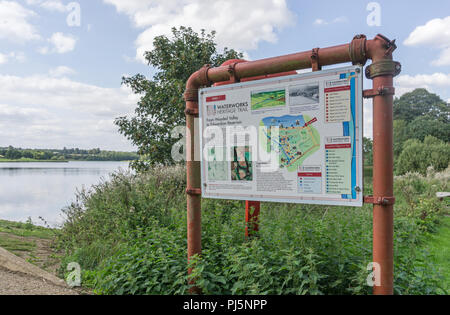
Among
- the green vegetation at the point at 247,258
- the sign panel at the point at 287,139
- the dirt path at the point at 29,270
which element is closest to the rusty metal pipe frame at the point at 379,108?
the sign panel at the point at 287,139

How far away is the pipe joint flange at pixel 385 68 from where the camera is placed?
9.64 ft

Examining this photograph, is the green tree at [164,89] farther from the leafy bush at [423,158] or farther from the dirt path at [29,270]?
the leafy bush at [423,158]

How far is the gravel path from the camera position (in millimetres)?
4047

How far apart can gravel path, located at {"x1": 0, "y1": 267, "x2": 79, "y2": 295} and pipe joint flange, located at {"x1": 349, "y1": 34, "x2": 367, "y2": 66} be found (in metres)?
4.30

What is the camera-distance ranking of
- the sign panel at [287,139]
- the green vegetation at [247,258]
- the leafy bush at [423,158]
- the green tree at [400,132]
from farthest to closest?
1. the green tree at [400,132]
2. the leafy bush at [423,158]
3. the green vegetation at [247,258]
4. the sign panel at [287,139]

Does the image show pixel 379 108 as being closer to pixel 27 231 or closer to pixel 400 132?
pixel 27 231

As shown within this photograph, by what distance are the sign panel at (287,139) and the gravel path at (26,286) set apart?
7.56 feet

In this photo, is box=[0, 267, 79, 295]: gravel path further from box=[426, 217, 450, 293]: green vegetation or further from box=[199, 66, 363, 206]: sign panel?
box=[426, 217, 450, 293]: green vegetation

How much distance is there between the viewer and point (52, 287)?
430cm

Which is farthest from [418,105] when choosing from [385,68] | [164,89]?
[385,68]
